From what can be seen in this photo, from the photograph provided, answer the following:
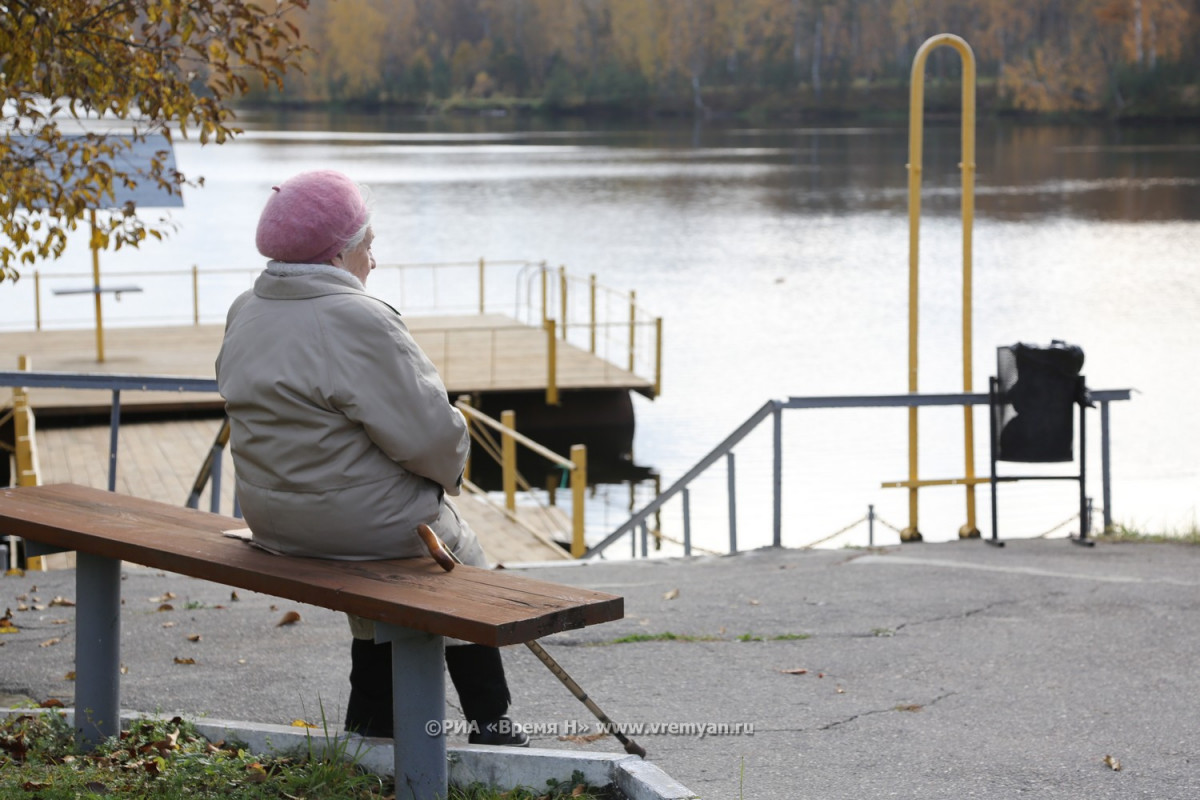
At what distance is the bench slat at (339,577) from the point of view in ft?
9.86

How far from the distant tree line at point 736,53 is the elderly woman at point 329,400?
297 feet

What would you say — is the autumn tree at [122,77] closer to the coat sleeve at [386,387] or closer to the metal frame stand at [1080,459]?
the coat sleeve at [386,387]

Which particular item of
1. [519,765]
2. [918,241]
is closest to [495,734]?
[519,765]

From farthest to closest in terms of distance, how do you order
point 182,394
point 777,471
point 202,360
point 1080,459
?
point 202,360, point 182,394, point 777,471, point 1080,459

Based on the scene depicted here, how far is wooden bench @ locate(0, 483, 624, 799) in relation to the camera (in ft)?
9.99

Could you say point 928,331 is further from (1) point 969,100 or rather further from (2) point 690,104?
(2) point 690,104

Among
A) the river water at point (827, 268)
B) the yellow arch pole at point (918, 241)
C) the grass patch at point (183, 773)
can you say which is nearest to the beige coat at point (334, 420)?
the grass patch at point (183, 773)

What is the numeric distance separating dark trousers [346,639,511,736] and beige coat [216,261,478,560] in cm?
44

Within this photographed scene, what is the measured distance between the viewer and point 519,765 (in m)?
3.47

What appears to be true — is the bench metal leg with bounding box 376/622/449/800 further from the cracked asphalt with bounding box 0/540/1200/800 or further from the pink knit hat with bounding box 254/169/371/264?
the pink knit hat with bounding box 254/169/371/264

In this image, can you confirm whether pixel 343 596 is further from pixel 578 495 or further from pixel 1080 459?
pixel 578 495

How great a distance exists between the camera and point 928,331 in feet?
88.8

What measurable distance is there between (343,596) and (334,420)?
0.39 m

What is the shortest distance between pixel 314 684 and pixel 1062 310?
1048 inches
